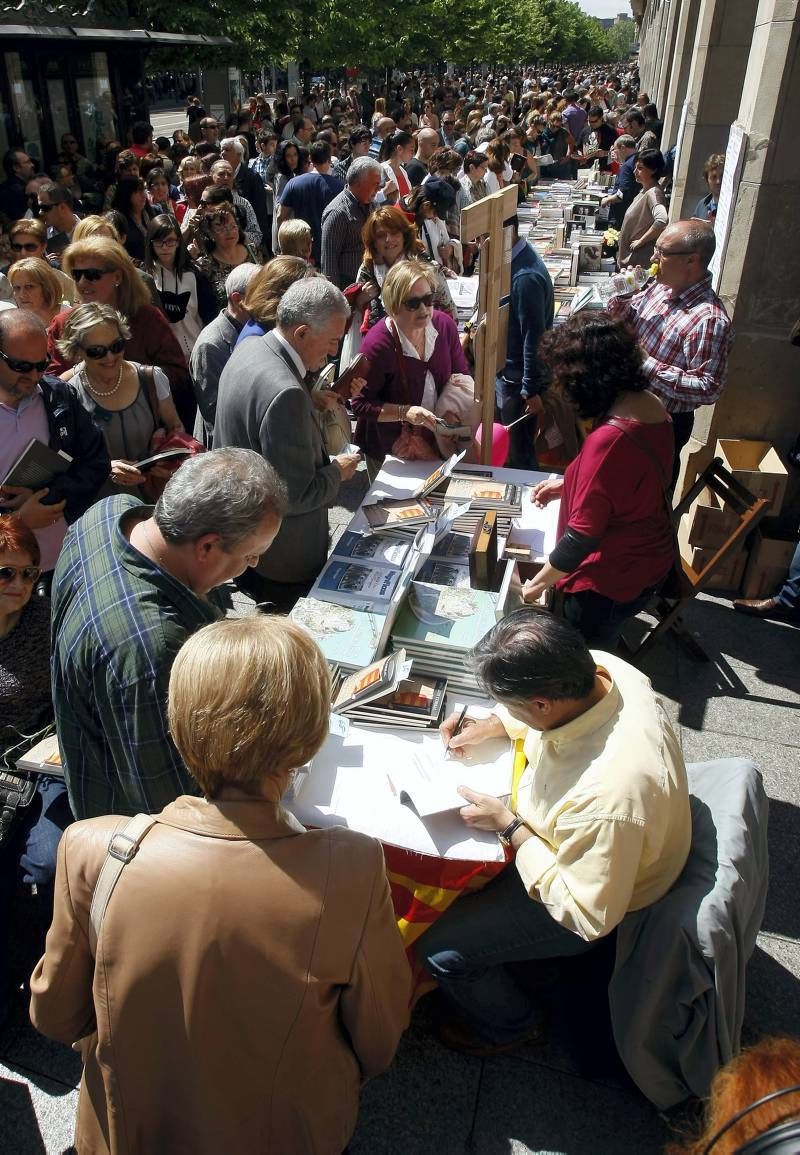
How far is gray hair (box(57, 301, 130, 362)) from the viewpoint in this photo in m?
3.50

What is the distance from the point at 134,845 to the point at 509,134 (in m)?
12.8

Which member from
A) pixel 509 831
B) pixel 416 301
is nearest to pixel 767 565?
pixel 416 301

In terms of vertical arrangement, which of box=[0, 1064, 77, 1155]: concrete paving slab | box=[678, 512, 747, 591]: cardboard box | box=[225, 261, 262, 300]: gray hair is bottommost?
box=[0, 1064, 77, 1155]: concrete paving slab

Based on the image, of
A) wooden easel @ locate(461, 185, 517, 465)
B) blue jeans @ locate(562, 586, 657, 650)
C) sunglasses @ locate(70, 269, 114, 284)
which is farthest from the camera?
sunglasses @ locate(70, 269, 114, 284)

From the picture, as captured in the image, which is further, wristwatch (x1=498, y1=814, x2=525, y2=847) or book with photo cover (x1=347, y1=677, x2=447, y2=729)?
book with photo cover (x1=347, y1=677, x2=447, y2=729)

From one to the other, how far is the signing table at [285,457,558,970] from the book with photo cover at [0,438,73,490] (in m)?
1.72

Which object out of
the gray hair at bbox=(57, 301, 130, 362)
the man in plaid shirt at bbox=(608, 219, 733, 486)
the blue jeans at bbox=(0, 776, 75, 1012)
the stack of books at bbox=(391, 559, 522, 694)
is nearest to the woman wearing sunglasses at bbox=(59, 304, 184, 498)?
the gray hair at bbox=(57, 301, 130, 362)

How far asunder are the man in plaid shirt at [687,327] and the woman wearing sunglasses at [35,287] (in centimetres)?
331

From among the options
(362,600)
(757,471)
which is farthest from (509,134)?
(362,600)

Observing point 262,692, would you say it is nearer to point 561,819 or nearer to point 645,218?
point 561,819

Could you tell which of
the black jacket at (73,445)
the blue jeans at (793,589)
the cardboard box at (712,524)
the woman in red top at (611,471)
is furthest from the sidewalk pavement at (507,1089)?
the cardboard box at (712,524)

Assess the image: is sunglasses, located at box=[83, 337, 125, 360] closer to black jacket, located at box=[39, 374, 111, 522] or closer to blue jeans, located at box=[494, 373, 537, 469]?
black jacket, located at box=[39, 374, 111, 522]

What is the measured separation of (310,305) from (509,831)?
2045 millimetres

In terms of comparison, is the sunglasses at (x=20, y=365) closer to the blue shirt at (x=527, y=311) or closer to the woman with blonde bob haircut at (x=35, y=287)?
the woman with blonde bob haircut at (x=35, y=287)
